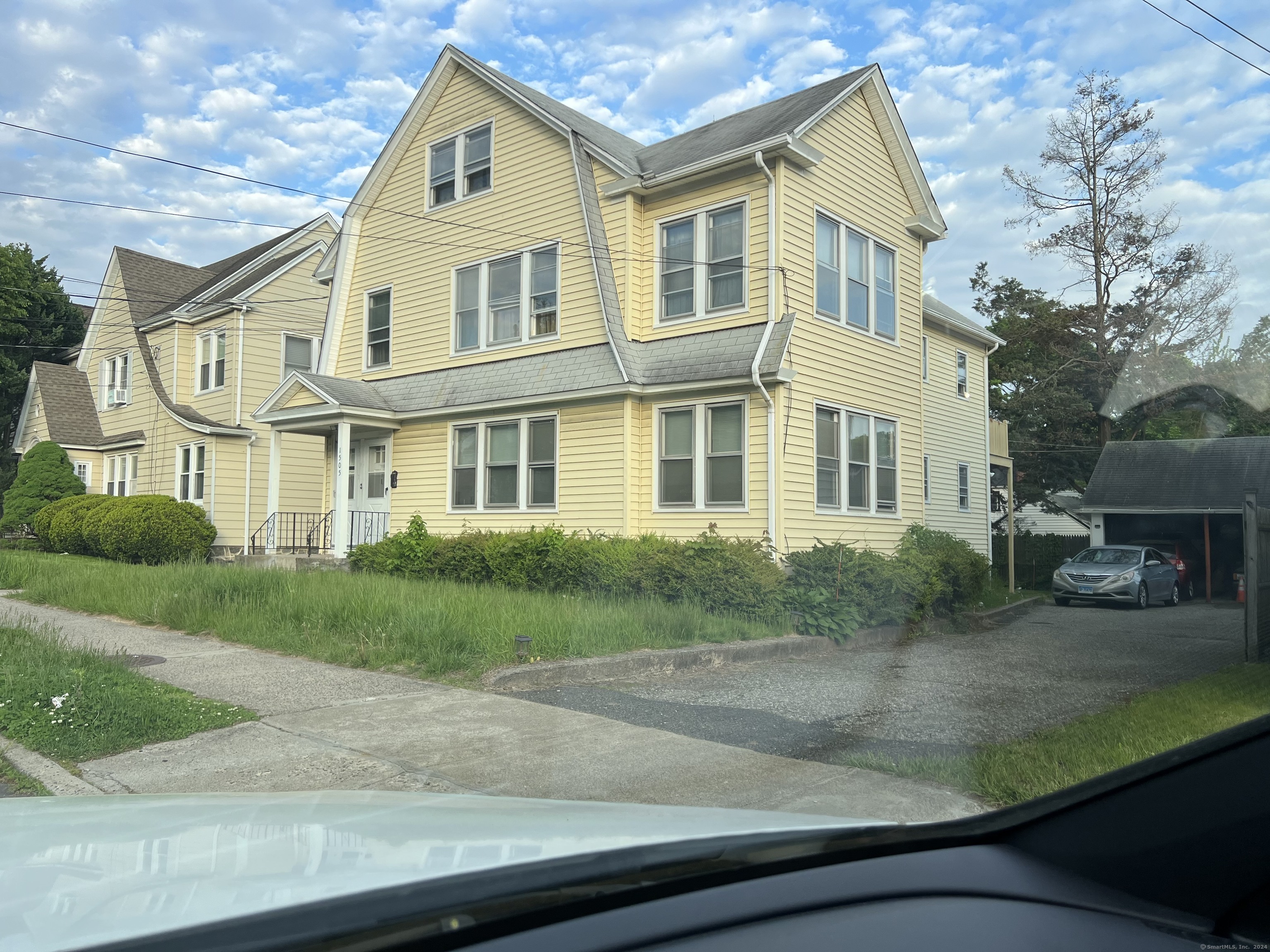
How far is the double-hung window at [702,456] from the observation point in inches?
578

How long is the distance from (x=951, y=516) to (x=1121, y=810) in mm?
23030

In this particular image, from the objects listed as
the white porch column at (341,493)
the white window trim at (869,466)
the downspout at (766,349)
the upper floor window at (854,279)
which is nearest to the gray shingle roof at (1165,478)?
the white window trim at (869,466)

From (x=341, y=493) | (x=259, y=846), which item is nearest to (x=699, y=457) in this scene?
(x=341, y=493)

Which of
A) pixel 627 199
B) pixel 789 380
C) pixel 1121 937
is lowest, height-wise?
pixel 1121 937

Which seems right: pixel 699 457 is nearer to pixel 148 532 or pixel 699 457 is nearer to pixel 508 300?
pixel 508 300

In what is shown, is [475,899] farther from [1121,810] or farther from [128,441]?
[128,441]

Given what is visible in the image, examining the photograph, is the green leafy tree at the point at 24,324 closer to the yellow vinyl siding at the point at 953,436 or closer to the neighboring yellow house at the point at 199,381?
the neighboring yellow house at the point at 199,381

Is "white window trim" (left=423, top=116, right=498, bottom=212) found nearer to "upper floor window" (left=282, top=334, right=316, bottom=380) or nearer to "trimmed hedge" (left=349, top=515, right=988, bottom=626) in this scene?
"trimmed hedge" (left=349, top=515, right=988, bottom=626)

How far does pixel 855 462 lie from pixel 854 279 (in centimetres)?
320

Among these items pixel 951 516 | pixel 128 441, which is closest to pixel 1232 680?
pixel 951 516

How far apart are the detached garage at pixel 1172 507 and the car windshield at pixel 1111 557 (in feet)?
8.14

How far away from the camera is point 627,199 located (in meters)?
16.1

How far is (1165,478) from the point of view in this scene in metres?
26.3

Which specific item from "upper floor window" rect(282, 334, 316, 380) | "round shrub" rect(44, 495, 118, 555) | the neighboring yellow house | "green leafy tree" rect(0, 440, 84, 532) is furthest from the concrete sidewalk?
"green leafy tree" rect(0, 440, 84, 532)
